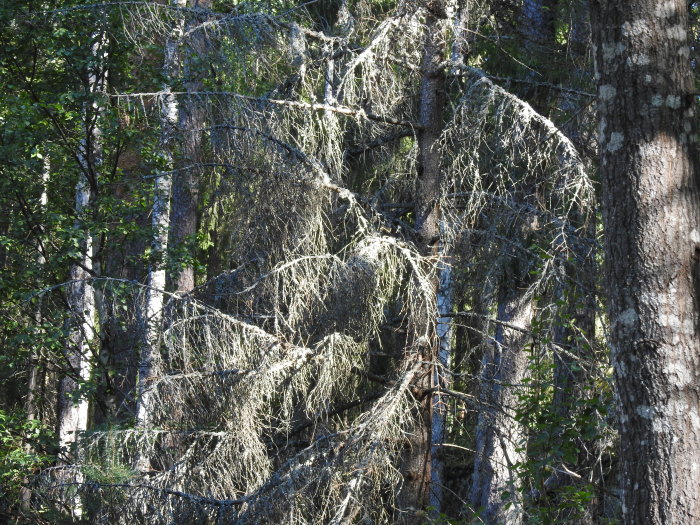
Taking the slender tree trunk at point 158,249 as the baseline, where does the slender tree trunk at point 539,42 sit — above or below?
above

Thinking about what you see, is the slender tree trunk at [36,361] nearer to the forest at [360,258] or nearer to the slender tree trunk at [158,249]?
the forest at [360,258]

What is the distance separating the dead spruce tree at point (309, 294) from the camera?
19.7 feet

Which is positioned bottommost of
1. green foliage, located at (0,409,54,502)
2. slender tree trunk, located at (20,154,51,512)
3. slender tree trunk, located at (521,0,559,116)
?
green foliage, located at (0,409,54,502)

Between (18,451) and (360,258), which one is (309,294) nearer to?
(360,258)

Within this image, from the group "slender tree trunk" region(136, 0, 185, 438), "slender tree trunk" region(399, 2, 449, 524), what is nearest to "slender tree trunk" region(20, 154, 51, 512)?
"slender tree trunk" region(136, 0, 185, 438)

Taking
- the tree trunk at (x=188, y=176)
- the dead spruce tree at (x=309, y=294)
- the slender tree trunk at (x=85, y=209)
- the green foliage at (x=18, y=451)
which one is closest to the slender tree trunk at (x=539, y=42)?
the dead spruce tree at (x=309, y=294)

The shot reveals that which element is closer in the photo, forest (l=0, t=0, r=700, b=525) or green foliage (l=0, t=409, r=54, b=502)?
forest (l=0, t=0, r=700, b=525)

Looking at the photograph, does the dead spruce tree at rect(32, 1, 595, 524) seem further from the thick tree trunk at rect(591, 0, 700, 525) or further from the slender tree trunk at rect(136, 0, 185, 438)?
the thick tree trunk at rect(591, 0, 700, 525)

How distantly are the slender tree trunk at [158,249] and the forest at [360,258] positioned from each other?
0.21 ft

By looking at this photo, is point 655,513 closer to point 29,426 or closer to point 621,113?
point 621,113

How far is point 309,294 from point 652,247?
10.1 feet

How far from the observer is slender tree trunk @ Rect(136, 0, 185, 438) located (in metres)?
6.52

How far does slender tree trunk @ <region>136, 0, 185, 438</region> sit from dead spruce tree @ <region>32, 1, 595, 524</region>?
11cm

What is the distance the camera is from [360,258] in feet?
20.1
